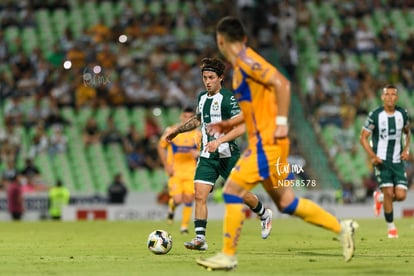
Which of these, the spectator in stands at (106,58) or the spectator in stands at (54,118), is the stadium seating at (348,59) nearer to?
the spectator in stands at (106,58)

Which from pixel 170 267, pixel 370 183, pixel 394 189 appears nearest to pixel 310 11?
pixel 370 183

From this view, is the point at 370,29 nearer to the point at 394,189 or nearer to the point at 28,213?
the point at 28,213

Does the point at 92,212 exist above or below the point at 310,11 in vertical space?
below

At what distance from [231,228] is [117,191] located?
20462 mm

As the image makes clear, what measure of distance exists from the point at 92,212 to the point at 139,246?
15.3 metres

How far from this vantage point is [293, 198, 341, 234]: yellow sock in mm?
11445

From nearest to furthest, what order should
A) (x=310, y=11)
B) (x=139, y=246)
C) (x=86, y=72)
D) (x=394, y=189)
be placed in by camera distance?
(x=139, y=246)
(x=394, y=189)
(x=86, y=72)
(x=310, y=11)

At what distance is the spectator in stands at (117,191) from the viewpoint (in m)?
31.5

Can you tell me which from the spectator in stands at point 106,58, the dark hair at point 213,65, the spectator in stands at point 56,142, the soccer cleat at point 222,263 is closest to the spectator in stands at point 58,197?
the spectator in stands at point 56,142

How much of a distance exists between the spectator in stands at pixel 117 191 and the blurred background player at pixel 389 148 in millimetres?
13229

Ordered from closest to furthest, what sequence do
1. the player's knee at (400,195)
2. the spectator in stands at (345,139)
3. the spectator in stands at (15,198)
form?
the player's knee at (400,195)
the spectator in stands at (15,198)
the spectator in stands at (345,139)

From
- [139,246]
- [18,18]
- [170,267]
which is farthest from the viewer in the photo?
[18,18]

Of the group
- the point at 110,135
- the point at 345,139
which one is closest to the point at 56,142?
the point at 110,135

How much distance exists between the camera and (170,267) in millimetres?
12219
